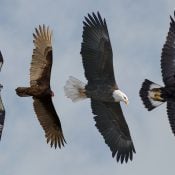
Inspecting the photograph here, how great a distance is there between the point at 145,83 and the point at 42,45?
305 centimetres

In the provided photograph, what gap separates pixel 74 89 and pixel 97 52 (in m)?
1.14

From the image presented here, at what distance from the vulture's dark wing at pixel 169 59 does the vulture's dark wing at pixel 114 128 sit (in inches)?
60.1

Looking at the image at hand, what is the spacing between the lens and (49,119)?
23.7m

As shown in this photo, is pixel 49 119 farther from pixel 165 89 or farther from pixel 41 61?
pixel 165 89

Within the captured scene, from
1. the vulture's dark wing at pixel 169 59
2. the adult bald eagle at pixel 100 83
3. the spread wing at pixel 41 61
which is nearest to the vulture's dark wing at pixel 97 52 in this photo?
the adult bald eagle at pixel 100 83

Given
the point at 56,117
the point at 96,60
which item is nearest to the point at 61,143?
the point at 56,117

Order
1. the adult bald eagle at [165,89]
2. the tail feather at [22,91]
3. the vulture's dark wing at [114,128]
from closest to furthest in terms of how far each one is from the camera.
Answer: the tail feather at [22,91] → the vulture's dark wing at [114,128] → the adult bald eagle at [165,89]

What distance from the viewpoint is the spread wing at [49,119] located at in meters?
23.6

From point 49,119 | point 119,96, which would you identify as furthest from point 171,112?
point 49,119

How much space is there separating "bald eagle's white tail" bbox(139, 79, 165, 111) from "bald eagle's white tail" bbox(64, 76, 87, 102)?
6.58 feet

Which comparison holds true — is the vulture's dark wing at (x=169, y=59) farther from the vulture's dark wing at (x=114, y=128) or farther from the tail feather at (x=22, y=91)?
the tail feather at (x=22, y=91)

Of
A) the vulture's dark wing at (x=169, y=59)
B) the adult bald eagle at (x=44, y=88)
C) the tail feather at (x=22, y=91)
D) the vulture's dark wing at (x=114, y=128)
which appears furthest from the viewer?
the vulture's dark wing at (x=169, y=59)

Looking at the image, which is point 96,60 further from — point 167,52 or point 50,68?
point 167,52

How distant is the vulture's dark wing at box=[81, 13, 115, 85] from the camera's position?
23234 millimetres
